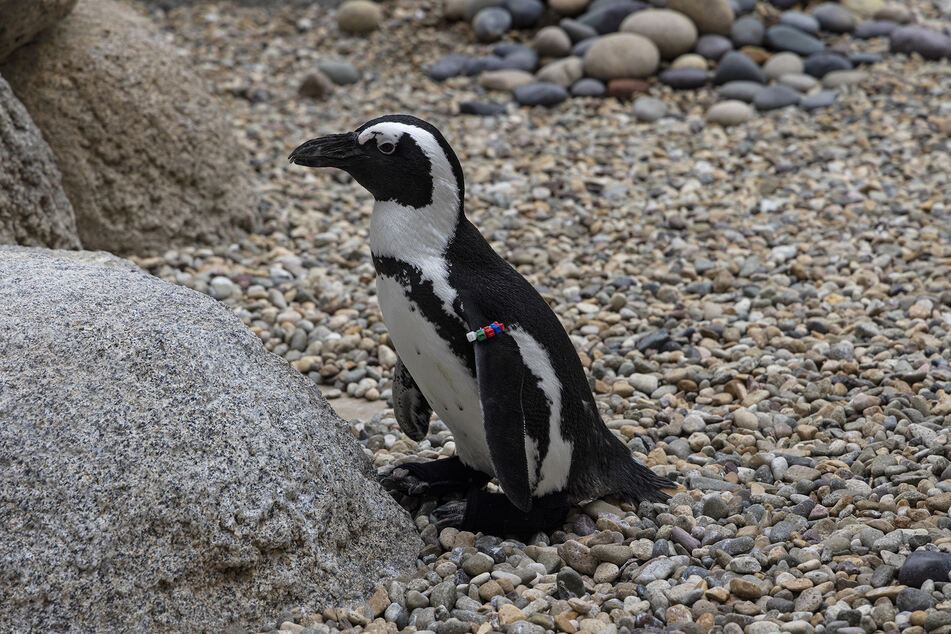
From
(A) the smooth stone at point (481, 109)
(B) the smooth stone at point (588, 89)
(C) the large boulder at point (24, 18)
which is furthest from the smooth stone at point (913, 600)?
(B) the smooth stone at point (588, 89)

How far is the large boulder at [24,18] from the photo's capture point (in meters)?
4.80

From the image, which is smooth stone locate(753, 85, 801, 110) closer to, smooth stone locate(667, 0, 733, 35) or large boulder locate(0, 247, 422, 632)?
smooth stone locate(667, 0, 733, 35)

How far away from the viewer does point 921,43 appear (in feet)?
26.3

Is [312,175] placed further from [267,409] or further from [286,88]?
[267,409]

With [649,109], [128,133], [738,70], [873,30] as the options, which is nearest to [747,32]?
[738,70]

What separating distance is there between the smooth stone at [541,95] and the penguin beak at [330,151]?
482 centimetres

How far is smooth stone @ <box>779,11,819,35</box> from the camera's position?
324 inches

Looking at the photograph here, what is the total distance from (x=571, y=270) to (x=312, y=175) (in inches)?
82.3

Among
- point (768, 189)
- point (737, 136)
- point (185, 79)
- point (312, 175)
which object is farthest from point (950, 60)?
point (185, 79)

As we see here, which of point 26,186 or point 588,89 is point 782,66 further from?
point 26,186

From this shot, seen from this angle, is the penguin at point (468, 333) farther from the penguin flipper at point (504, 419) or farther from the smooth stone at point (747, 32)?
the smooth stone at point (747, 32)

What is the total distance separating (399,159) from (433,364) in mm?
582

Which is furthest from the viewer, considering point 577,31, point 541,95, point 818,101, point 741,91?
point 577,31

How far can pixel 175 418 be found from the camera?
249 cm
